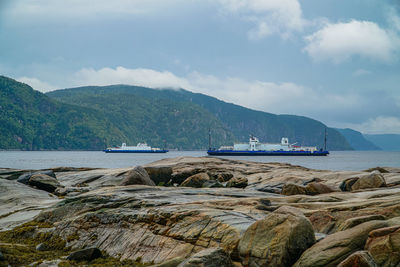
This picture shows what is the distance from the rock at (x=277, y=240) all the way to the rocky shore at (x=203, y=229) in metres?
0.02

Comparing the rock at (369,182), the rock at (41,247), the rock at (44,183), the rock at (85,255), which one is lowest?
the rock at (41,247)

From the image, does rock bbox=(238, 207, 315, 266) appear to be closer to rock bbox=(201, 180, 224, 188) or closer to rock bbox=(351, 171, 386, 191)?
rock bbox=(351, 171, 386, 191)

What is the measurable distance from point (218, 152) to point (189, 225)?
453ft

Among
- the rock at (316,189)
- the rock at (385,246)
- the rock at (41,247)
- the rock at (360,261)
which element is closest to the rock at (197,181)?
the rock at (316,189)

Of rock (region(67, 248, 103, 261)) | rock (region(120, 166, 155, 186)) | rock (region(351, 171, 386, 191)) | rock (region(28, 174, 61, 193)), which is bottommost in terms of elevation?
rock (region(67, 248, 103, 261))

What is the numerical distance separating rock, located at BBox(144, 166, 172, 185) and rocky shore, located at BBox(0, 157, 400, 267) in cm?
1073

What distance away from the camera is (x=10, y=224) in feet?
50.9

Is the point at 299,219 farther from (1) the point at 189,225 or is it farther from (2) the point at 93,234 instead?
(2) the point at 93,234

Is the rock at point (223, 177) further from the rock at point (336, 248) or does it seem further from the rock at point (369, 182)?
the rock at point (336, 248)

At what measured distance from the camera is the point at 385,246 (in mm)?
7691

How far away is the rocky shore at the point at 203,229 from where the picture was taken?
8.34 meters

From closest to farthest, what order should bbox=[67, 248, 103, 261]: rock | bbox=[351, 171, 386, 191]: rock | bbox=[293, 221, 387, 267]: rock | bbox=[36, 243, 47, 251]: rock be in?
bbox=[293, 221, 387, 267]: rock < bbox=[67, 248, 103, 261]: rock < bbox=[36, 243, 47, 251]: rock < bbox=[351, 171, 386, 191]: rock

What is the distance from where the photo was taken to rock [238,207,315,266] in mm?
8492

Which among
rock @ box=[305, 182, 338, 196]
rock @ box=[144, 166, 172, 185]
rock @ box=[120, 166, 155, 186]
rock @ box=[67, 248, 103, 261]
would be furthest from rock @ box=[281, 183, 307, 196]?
rock @ box=[144, 166, 172, 185]
